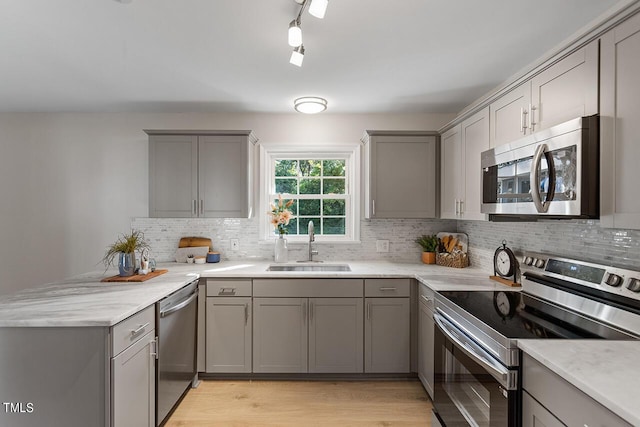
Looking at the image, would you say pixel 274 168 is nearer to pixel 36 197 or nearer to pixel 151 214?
pixel 151 214

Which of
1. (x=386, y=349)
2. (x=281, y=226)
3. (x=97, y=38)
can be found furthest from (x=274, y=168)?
(x=386, y=349)

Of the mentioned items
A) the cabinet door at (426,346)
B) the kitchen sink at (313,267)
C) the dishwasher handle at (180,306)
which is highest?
the kitchen sink at (313,267)

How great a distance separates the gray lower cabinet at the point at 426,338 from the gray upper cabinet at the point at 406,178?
80 cm

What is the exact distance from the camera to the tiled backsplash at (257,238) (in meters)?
3.28

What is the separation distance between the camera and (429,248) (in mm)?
3178

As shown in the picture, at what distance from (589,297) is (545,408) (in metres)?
0.78

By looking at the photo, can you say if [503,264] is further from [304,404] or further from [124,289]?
[124,289]

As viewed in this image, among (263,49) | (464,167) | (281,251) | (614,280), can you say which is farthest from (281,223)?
(614,280)

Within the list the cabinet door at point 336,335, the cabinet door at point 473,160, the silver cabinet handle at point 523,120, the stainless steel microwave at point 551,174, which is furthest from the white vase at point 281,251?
the silver cabinet handle at point 523,120

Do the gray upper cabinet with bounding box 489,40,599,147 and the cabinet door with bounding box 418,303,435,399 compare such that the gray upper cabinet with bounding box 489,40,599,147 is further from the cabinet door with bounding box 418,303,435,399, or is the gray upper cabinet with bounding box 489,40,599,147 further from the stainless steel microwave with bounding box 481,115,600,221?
the cabinet door with bounding box 418,303,435,399

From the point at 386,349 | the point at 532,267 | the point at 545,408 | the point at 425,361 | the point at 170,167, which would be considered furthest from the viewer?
the point at 170,167

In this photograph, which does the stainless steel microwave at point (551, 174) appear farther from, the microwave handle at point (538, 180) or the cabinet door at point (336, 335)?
the cabinet door at point (336, 335)

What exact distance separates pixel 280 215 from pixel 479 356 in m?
2.11

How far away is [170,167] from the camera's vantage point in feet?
9.82
